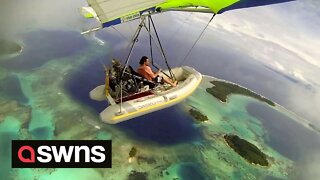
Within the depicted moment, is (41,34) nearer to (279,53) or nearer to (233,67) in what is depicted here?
(233,67)

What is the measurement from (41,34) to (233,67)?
2834 centimetres

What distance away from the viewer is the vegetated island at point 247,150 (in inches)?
1190

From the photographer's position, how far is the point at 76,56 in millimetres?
37688

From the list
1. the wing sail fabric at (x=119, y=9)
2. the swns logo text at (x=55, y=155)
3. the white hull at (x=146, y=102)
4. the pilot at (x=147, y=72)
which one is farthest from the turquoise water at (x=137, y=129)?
the wing sail fabric at (x=119, y=9)

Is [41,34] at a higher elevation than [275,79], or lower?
higher

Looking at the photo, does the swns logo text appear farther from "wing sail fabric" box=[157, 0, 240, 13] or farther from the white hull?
"wing sail fabric" box=[157, 0, 240, 13]

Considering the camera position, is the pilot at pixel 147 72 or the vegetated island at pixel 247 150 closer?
the pilot at pixel 147 72

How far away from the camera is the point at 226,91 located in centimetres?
4091

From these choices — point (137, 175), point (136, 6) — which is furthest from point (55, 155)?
point (136, 6)

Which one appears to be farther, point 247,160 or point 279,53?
point 279,53

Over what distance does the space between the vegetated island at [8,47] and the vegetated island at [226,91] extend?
20508mm

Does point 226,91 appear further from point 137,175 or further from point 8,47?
point 8,47

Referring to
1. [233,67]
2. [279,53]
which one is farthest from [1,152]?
[279,53]

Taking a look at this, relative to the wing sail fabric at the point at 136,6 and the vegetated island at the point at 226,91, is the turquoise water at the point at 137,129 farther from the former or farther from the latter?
the wing sail fabric at the point at 136,6
